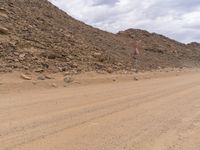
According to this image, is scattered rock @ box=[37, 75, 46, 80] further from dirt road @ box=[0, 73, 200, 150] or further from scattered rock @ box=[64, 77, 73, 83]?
dirt road @ box=[0, 73, 200, 150]

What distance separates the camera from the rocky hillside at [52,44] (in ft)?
57.9

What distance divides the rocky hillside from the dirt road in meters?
4.81

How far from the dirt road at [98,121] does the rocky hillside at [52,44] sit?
4806mm

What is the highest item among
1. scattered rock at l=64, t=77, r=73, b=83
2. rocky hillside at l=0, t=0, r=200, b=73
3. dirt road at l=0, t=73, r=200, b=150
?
rocky hillside at l=0, t=0, r=200, b=73

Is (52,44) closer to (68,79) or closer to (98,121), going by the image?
(68,79)

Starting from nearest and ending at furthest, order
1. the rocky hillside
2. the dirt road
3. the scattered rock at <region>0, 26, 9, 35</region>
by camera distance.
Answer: the dirt road
the rocky hillside
the scattered rock at <region>0, 26, 9, 35</region>

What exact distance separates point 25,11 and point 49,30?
65.2 inches

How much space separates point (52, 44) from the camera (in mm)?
20156

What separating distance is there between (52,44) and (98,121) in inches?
475

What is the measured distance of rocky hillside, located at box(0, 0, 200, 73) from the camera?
17656mm

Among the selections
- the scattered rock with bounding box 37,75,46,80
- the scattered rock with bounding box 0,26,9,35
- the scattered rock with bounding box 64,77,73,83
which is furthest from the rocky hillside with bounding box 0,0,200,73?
the scattered rock with bounding box 64,77,73,83

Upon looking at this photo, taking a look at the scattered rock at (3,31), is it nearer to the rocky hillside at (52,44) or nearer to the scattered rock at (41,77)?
the rocky hillside at (52,44)

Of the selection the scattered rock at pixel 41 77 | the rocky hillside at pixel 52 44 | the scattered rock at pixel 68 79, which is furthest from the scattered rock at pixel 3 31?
the scattered rock at pixel 68 79

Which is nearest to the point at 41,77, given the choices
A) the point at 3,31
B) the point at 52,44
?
the point at 3,31
